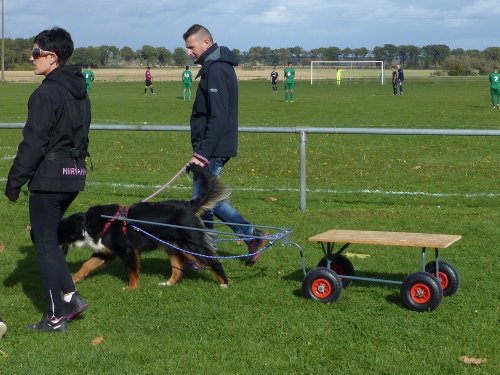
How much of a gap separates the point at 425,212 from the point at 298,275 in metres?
3.68

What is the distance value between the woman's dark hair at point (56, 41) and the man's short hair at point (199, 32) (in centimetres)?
196

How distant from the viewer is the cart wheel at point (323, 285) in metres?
6.57

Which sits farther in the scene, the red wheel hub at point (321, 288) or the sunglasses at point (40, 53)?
the red wheel hub at point (321, 288)

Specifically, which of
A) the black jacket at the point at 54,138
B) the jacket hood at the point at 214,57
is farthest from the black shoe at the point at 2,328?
the jacket hood at the point at 214,57

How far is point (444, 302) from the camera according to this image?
6625mm

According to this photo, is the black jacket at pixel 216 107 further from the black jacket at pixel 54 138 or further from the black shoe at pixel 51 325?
the black shoe at pixel 51 325

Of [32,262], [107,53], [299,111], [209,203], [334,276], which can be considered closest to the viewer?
[334,276]

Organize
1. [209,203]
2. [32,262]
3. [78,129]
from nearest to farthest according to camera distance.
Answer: [78,129] < [209,203] < [32,262]

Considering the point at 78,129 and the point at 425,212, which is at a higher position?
the point at 78,129

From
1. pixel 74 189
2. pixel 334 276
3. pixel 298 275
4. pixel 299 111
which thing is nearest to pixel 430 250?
pixel 298 275

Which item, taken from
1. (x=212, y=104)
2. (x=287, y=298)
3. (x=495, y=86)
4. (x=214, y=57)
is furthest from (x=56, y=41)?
(x=495, y=86)

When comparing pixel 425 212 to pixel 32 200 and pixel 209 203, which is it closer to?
pixel 209 203

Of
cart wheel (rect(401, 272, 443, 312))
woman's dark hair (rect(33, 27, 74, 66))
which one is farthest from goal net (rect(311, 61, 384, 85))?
woman's dark hair (rect(33, 27, 74, 66))

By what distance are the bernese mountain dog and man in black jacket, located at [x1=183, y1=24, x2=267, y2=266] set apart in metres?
0.29
